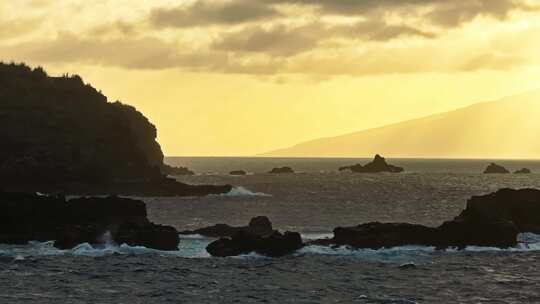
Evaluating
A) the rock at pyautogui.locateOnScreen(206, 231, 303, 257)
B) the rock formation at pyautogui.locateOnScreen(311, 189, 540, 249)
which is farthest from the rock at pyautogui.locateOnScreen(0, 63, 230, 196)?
the rock formation at pyautogui.locateOnScreen(311, 189, 540, 249)

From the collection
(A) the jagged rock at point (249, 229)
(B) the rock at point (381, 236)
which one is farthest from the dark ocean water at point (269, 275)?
(A) the jagged rock at point (249, 229)

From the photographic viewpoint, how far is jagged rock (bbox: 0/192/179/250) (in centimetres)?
7425

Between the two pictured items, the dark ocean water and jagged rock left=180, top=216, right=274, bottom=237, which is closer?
the dark ocean water

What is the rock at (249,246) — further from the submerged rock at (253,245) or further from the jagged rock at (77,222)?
the jagged rock at (77,222)

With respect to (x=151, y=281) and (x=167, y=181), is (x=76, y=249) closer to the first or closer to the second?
(x=151, y=281)

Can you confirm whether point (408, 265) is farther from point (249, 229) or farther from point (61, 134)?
point (61, 134)

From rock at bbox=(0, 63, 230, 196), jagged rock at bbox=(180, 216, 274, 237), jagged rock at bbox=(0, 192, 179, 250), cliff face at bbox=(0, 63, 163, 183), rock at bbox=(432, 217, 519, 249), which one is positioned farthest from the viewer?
cliff face at bbox=(0, 63, 163, 183)

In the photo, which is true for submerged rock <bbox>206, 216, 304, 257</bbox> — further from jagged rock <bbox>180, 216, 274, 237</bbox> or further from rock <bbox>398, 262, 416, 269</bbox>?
rock <bbox>398, 262, 416, 269</bbox>

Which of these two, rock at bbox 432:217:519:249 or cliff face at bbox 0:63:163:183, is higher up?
cliff face at bbox 0:63:163:183

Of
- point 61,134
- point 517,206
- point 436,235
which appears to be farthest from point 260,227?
point 61,134

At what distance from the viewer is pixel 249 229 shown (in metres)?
80.8

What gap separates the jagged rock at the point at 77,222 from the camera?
244 ft

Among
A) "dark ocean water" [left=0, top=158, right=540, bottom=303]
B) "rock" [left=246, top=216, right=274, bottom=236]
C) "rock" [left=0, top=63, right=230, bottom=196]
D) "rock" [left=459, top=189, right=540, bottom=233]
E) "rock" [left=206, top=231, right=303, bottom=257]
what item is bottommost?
"dark ocean water" [left=0, top=158, right=540, bottom=303]

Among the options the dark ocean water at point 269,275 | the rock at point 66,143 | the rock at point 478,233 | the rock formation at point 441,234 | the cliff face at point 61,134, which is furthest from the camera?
the cliff face at point 61,134
